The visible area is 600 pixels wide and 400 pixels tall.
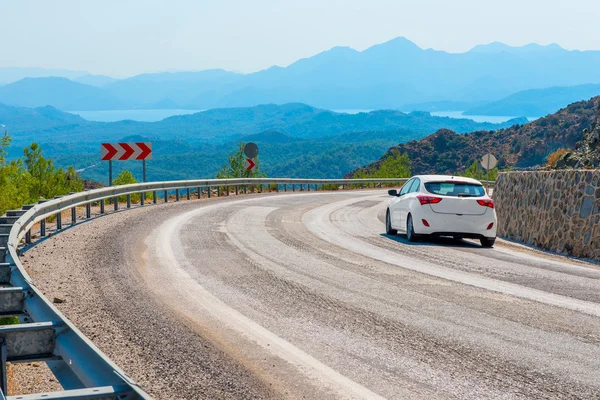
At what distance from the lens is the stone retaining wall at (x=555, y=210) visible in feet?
47.1

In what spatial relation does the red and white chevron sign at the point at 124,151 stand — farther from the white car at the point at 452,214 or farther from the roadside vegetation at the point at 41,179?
the roadside vegetation at the point at 41,179

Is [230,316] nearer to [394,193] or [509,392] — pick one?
[509,392]

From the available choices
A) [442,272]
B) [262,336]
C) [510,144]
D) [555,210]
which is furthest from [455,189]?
[510,144]

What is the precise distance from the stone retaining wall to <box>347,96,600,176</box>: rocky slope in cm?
10595

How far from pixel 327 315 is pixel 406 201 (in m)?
9.06

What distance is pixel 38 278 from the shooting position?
9781mm

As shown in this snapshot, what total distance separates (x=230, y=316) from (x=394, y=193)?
10.0m

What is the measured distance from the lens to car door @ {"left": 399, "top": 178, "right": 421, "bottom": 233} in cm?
1603

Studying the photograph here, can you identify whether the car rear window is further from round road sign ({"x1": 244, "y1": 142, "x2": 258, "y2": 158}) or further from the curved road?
round road sign ({"x1": 244, "y1": 142, "x2": 258, "y2": 158})

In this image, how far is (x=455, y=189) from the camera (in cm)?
1580

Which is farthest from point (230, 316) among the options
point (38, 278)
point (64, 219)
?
point (64, 219)

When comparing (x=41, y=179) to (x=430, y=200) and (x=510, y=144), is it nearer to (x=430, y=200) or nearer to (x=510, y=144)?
(x=430, y=200)

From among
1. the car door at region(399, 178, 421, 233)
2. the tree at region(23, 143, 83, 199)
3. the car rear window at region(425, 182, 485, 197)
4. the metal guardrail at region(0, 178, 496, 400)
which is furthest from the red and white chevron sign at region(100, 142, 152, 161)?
the tree at region(23, 143, 83, 199)

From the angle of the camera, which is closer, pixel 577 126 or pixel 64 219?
pixel 64 219
